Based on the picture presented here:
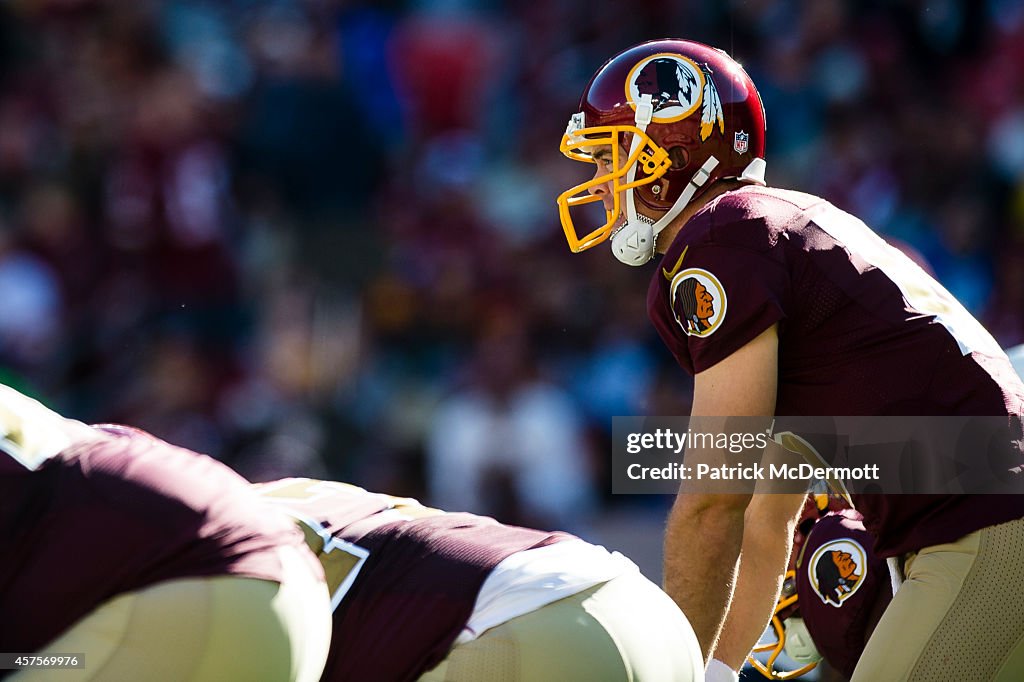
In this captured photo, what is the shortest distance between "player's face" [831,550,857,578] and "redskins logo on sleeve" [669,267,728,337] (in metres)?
0.89

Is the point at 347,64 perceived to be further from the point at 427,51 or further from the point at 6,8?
the point at 6,8

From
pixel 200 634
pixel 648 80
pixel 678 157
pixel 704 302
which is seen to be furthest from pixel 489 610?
pixel 648 80

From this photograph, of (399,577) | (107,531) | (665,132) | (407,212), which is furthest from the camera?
(407,212)

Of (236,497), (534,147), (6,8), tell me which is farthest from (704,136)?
(6,8)

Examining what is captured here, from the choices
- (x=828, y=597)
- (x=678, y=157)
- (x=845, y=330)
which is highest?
(x=678, y=157)

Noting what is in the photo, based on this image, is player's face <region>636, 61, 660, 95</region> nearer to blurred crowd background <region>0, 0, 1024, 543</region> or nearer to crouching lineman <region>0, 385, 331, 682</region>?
crouching lineman <region>0, 385, 331, 682</region>

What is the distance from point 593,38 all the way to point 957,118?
277 centimetres

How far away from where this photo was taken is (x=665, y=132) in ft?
12.0

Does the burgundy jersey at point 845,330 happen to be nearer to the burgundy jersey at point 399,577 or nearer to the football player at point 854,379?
the football player at point 854,379

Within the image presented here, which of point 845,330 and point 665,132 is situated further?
point 665,132

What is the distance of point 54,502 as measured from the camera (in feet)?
7.88

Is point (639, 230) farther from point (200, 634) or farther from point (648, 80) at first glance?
point (200, 634)

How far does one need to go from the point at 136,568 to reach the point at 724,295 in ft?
4.60

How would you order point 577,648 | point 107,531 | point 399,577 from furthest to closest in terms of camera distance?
point 399,577
point 577,648
point 107,531
